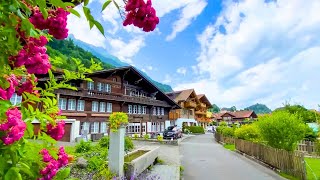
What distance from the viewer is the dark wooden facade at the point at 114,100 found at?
30.0 metres

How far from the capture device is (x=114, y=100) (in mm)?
34656

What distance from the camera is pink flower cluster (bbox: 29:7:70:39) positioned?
5.92 ft

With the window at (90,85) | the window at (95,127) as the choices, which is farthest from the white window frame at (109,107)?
the window at (90,85)

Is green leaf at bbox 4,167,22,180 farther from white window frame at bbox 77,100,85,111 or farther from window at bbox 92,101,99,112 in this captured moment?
window at bbox 92,101,99,112

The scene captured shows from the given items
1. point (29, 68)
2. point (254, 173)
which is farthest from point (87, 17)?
point (254, 173)

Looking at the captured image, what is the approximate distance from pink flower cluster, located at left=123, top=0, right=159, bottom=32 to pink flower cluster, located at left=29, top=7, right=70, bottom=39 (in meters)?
0.42

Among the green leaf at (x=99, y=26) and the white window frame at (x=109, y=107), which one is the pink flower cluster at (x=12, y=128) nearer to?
the green leaf at (x=99, y=26)

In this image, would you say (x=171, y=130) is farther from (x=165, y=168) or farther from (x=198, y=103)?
(x=198, y=103)

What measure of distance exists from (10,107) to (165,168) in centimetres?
1173

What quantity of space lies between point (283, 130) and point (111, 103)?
24.6 meters

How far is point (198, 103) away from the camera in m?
68.2

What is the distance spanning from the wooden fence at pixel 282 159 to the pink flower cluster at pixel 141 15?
12.3 metres

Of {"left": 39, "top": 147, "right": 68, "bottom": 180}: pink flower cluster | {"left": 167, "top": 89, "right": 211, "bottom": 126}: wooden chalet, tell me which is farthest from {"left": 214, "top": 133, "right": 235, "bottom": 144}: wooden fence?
{"left": 39, "top": 147, "right": 68, "bottom": 180}: pink flower cluster

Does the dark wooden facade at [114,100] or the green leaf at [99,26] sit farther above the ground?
the dark wooden facade at [114,100]
